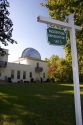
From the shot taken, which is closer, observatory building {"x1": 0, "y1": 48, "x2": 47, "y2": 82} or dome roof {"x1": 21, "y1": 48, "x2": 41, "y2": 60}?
observatory building {"x1": 0, "y1": 48, "x2": 47, "y2": 82}

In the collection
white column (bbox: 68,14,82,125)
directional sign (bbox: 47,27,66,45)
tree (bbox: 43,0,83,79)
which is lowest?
white column (bbox: 68,14,82,125)

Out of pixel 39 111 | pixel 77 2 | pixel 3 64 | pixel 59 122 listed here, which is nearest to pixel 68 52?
pixel 77 2

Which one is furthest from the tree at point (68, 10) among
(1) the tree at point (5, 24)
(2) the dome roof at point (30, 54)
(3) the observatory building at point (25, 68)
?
(2) the dome roof at point (30, 54)

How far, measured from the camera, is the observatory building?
59.7 meters

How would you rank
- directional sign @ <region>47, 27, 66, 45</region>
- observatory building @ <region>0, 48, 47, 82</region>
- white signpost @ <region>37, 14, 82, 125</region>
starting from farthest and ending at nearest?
observatory building @ <region>0, 48, 47, 82</region> < directional sign @ <region>47, 27, 66, 45</region> < white signpost @ <region>37, 14, 82, 125</region>

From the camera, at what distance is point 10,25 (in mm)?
26531

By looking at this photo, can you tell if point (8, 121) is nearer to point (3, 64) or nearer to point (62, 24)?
point (62, 24)

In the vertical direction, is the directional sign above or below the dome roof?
below

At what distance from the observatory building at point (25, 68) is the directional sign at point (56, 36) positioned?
46.6 m

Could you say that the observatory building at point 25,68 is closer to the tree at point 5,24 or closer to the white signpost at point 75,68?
the tree at point 5,24

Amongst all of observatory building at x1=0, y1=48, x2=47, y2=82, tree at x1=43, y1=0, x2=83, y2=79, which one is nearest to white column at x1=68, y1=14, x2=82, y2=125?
tree at x1=43, y1=0, x2=83, y2=79

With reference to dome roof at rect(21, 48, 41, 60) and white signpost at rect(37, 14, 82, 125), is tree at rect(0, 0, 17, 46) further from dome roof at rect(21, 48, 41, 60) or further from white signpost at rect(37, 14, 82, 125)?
dome roof at rect(21, 48, 41, 60)

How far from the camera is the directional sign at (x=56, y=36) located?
27.5 ft

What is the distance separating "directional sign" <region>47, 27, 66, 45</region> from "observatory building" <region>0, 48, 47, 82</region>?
46.6 meters
